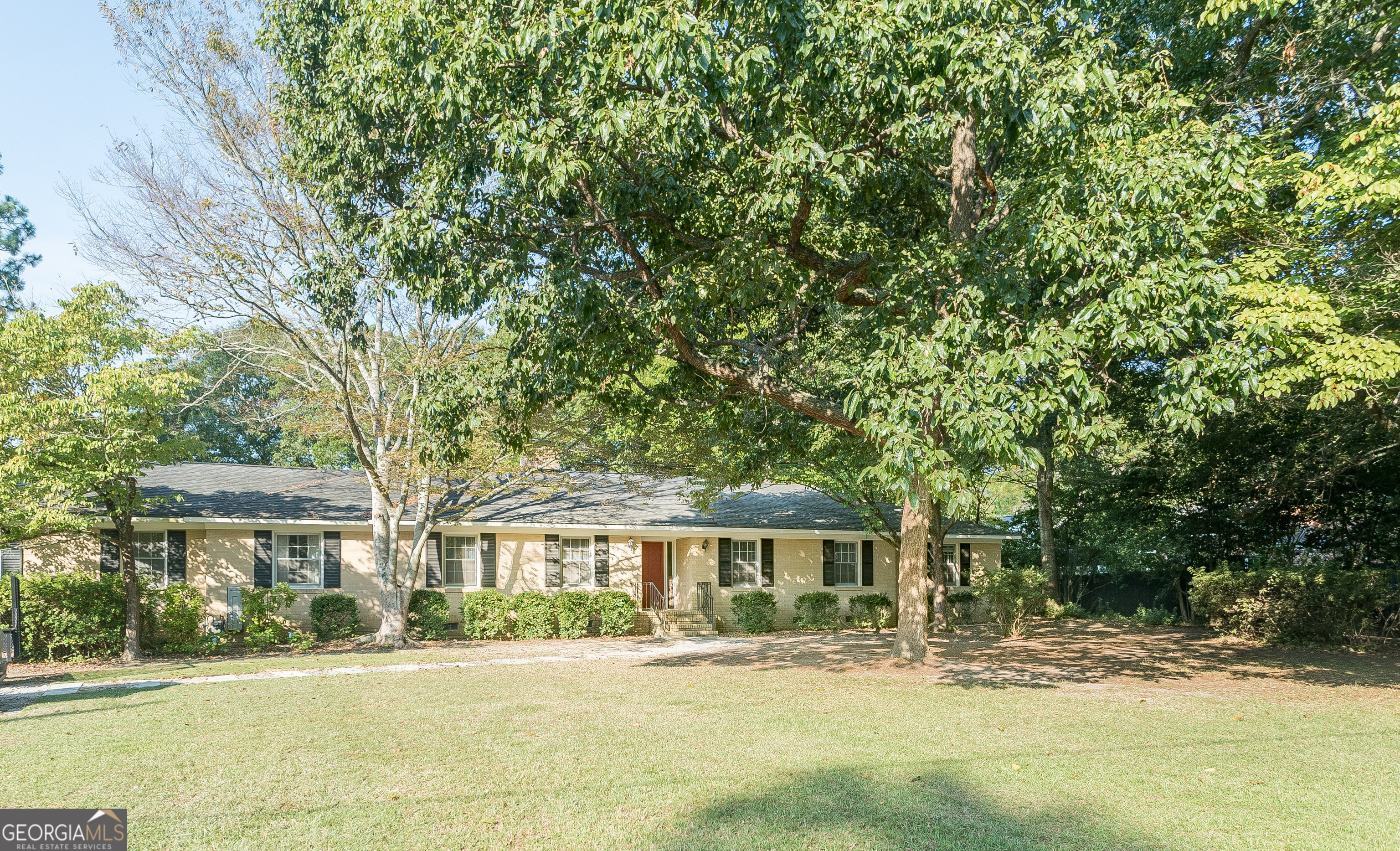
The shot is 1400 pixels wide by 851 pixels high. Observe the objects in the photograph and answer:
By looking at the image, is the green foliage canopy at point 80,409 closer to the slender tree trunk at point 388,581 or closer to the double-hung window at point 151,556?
the double-hung window at point 151,556

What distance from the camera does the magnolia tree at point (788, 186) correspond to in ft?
28.4

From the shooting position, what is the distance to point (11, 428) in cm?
1333

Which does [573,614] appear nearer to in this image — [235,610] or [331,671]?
[331,671]

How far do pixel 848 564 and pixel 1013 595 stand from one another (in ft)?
14.8

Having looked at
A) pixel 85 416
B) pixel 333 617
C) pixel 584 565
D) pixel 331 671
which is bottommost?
pixel 331 671

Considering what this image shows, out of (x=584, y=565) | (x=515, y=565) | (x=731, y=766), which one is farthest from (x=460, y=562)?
(x=731, y=766)

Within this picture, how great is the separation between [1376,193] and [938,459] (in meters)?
4.63

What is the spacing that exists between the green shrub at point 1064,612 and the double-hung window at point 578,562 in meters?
13.2

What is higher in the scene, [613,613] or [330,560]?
[330,560]

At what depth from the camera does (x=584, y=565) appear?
22.5 m

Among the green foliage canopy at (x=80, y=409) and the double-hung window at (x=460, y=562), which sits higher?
the green foliage canopy at (x=80, y=409)

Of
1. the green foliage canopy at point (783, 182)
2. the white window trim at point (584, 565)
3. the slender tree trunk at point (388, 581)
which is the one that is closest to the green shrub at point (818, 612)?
the white window trim at point (584, 565)

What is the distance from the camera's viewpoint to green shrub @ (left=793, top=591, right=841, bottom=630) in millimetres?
23438

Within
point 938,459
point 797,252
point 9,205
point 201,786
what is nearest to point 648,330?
point 797,252
